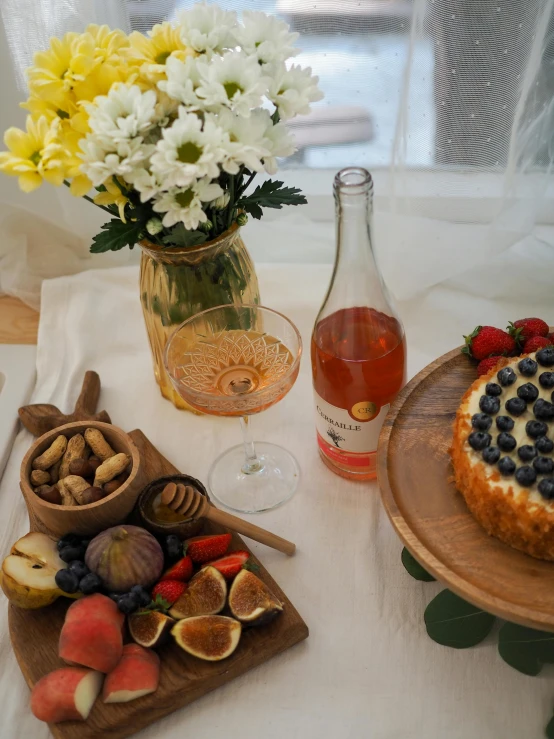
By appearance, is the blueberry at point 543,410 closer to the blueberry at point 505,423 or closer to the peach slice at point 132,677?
the blueberry at point 505,423

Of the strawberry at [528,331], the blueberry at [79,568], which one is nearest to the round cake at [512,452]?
the strawberry at [528,331]

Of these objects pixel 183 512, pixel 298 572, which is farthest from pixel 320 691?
pixel 183 512

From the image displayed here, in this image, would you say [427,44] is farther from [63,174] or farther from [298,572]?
[298,572]

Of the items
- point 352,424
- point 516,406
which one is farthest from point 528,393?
point 352,424

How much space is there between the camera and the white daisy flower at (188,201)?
95 centimetres

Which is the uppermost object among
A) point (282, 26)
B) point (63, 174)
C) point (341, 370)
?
point (282, 26)

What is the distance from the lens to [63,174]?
0.95 m

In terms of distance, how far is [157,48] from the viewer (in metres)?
1.01

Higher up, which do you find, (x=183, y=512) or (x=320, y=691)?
(x=183, y=512)

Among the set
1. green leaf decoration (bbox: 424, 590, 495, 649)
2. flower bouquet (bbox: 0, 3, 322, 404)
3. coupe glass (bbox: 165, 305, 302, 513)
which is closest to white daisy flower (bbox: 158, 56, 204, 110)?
flower bouquet (bbox: 0, 3, 322, 404)

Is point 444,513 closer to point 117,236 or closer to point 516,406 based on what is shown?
point 516,406

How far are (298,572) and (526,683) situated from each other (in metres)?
0.33

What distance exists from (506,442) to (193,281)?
54cm

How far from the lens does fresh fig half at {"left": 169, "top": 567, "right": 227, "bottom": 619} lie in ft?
3.39
